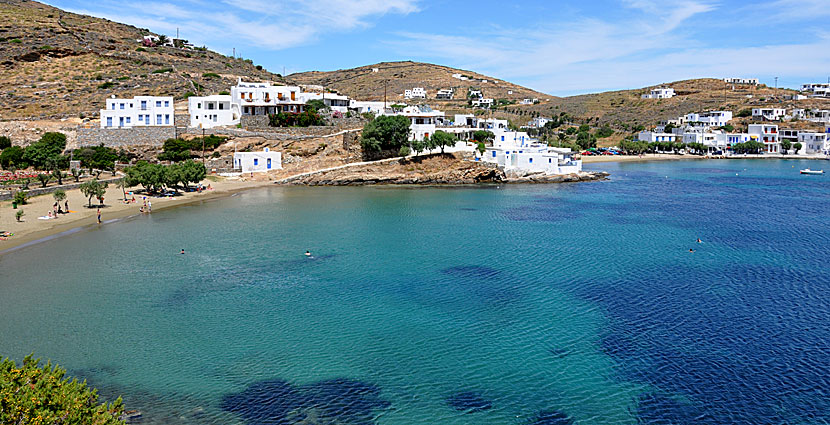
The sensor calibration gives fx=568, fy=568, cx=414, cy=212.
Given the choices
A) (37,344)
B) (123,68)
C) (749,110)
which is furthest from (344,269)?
(749,110)

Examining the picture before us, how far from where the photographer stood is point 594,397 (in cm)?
1898

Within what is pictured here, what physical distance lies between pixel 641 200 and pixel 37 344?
59.1 m

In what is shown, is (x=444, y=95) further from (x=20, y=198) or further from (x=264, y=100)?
(x=20, y=198)

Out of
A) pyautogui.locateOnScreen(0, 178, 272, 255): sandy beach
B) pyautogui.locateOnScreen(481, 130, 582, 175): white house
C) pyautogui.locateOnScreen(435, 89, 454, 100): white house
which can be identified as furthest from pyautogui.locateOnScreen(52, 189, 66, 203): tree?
pyautogui.locateOnScreen(435, 89, 454, 100): white house

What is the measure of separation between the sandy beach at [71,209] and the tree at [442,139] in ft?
90.8

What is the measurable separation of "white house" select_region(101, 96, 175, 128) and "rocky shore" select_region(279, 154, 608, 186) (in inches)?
834

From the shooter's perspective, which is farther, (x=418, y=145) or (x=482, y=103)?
(x=482, y=103)

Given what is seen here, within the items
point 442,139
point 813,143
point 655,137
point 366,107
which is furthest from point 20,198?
point 813,143

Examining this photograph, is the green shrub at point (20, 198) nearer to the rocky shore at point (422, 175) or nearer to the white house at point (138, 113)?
the rocky shore at point (422, 175)

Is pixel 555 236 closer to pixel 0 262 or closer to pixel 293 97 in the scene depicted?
pixel 0 262

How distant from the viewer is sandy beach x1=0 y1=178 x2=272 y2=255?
131 feet

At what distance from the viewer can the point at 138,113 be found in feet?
259

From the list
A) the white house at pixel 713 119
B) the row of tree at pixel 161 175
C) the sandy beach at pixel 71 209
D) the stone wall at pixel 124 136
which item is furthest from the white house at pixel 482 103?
the row of tree at pixel 161 175

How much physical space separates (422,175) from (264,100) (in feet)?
88.0
